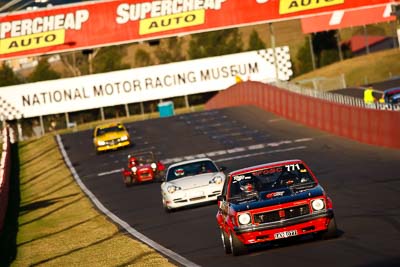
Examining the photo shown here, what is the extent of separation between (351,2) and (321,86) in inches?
680

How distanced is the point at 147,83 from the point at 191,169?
57.2 m

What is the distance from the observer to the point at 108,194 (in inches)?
1357

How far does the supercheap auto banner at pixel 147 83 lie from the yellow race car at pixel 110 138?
30244mm

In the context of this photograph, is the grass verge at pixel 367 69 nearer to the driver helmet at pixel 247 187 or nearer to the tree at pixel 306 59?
the tree at pixel 306 59

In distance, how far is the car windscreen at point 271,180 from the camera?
1585 centimetres

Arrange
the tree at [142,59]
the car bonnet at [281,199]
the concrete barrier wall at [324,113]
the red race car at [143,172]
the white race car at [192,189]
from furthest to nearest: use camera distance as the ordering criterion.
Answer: the tree at [142,59]
the red race car at [143,172]
the concrete barrier wall at [324,113]
the white race car at [192,189]
the car bonnet at [281,199]

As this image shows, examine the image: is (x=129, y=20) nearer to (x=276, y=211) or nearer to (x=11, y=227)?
(x=11, y=227)

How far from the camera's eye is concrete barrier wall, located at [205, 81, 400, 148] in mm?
33688

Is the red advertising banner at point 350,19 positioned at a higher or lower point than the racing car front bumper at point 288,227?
higher

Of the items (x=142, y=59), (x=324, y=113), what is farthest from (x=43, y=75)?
(x=324, y=113)

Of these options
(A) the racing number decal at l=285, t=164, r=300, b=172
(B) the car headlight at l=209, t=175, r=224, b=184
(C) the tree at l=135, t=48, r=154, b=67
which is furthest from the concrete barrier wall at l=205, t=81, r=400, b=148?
(C) the tree at l=135, t=48, r=154, b=67

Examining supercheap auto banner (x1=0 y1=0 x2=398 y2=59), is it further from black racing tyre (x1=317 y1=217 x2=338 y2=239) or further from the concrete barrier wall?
black racing tyre (x1=317 y1=217 x2=338 y2=239)

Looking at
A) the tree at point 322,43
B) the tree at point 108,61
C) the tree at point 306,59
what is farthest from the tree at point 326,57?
the tree at point 108,61

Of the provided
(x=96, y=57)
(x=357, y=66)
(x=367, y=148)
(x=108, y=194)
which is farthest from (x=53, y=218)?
(x=96, y=57)
